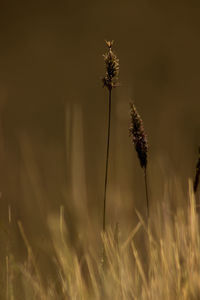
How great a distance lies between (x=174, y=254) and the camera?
2.87 ft

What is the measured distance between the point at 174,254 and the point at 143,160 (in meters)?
0.20

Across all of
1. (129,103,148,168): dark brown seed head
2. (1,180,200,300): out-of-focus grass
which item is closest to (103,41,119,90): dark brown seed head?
(129,103,148,168): dark brown seed head

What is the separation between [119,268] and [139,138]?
0.84ft

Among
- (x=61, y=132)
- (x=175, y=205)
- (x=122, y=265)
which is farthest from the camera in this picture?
(x=61, y=132)

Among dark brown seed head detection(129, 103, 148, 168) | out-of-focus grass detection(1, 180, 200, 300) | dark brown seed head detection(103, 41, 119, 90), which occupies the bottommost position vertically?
out-of-focus grass detection(1, 180, 200, 300)

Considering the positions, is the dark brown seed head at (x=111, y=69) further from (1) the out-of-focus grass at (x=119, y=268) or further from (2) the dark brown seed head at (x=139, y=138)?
(1) the out-of-focus grass at (x=119, y=268)

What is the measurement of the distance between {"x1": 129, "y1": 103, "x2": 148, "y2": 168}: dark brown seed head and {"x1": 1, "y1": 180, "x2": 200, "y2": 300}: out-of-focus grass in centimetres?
12

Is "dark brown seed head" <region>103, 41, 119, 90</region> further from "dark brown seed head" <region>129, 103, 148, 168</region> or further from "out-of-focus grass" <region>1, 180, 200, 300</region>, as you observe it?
"out-of-focus grass" <region>1, 180, 200, 300</region>

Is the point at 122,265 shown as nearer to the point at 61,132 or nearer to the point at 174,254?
the point at 174,254

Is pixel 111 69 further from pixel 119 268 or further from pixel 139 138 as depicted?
pixel 119 268

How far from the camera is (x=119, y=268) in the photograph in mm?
842

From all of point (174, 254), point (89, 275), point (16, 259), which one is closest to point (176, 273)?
point (174, 254)

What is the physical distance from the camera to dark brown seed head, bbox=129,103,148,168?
88 cm

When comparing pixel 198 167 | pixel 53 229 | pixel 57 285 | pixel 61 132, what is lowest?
pixel 57 285
